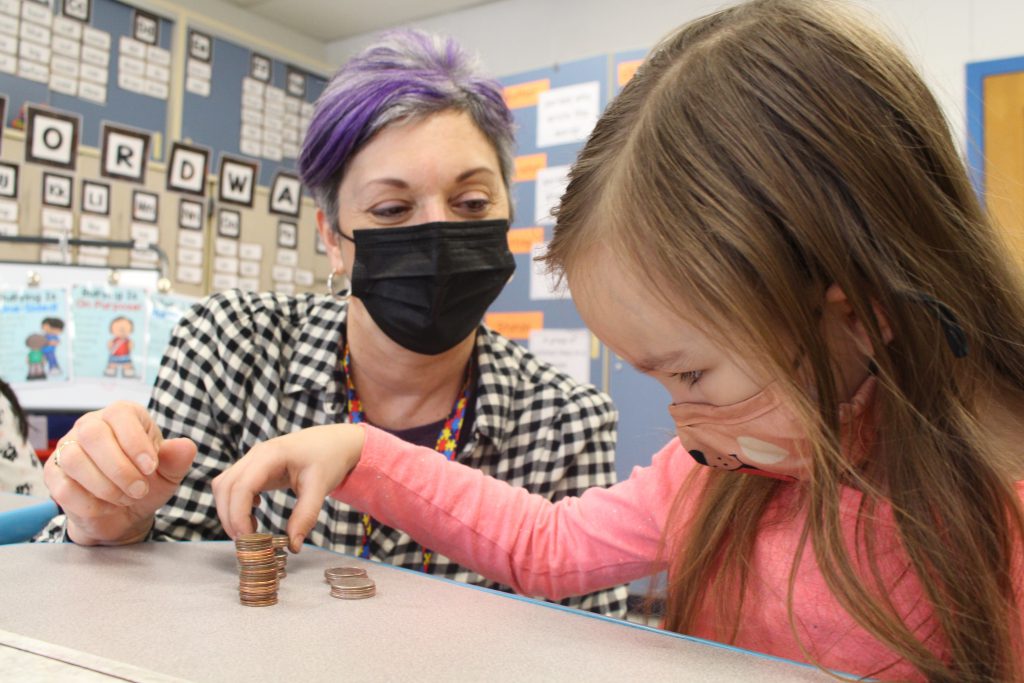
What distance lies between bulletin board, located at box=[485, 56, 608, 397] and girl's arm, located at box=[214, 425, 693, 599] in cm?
205

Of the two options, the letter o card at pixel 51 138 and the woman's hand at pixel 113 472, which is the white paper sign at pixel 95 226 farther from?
the woman's hand at pixel 113 472

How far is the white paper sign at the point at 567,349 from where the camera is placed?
3037 mm

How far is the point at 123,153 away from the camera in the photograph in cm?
352

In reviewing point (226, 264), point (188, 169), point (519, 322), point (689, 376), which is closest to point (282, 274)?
point (226, 264)

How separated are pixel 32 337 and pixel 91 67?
140cm

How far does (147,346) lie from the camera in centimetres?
269

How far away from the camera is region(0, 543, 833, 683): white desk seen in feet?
1.72

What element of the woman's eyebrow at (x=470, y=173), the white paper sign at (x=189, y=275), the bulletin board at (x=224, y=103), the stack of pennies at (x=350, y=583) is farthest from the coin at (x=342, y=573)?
the bulletin board at (x=224, y=103)

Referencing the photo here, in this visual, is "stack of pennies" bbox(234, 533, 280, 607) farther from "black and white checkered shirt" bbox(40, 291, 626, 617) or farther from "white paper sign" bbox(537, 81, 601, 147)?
"white paper sign" bbox(537, 81, 601, 147)

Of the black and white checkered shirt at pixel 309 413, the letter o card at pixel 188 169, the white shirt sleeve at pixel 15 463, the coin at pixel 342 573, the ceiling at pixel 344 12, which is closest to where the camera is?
the coin at pixel 342 573

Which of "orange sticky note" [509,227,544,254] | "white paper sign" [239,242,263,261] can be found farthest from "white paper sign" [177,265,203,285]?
"orange sticky note" [509,227,544,254]

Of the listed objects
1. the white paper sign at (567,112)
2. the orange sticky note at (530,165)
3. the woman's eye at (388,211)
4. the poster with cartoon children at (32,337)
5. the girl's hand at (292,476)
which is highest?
the white paper sign at (567,112)

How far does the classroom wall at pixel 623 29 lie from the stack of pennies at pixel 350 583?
2.44m

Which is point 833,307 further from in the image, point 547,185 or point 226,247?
point 226,247
